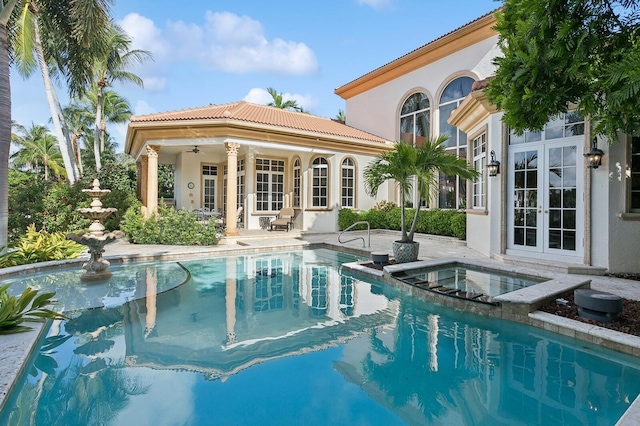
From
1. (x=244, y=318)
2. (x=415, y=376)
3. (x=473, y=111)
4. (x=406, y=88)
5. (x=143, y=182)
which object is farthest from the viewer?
(x=406, y=88)

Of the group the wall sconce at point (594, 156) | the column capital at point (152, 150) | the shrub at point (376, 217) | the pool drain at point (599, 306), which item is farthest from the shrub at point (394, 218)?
the pool drain at point (599, 306)

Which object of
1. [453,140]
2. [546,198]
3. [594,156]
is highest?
[453,140]

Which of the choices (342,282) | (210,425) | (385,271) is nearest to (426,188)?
(385,271)

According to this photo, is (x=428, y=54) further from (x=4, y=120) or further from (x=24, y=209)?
(x=24, y=209)

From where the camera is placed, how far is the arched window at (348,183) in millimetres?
16391

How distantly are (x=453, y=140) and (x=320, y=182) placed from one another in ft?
19.8

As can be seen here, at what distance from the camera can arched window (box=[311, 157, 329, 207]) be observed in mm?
15977

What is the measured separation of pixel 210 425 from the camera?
2949mm

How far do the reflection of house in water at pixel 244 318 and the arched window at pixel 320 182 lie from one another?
738 cm

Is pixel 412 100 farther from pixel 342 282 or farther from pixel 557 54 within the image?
pixel 557 54

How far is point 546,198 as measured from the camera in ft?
27.5

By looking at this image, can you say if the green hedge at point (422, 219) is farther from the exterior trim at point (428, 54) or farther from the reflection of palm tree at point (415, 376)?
the reflection of palm tree at point (415, 376)

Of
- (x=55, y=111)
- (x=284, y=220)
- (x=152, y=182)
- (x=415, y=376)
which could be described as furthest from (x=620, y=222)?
(x=55, y=111)

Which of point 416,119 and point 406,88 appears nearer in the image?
point 416,119
